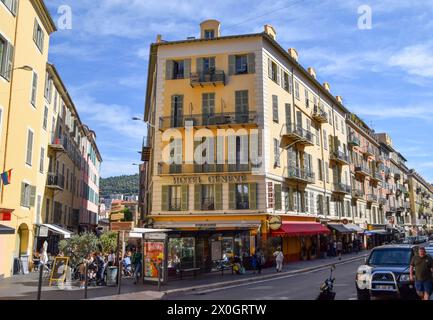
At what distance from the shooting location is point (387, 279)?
12.0 m

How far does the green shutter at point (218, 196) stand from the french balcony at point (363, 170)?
29430 millimetres

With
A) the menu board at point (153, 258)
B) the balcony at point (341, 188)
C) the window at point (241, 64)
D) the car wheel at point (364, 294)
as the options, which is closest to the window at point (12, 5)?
the menu board at point (153, 258)

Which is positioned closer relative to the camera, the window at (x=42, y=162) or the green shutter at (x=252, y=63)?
the window at (x=42, y=162)

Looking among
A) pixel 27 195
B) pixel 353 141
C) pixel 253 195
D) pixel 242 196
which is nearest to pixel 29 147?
pixel 27 195

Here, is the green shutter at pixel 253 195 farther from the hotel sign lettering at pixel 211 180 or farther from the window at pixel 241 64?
the window at pixel 241 64

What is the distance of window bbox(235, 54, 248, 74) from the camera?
1310 inches

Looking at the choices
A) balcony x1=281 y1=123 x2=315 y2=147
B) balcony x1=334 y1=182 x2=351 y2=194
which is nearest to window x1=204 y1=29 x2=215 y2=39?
balcony x1=281 y1=123 x2=315 y2=147

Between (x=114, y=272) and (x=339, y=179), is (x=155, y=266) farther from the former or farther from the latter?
(x=339, y=179)

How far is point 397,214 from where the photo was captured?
8125 cm

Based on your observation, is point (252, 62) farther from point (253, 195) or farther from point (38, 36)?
point (38, 36)

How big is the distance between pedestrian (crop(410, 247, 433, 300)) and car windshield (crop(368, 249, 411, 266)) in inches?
76.0

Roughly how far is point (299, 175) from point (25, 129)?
2208 cm

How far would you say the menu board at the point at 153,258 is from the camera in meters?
18.9
